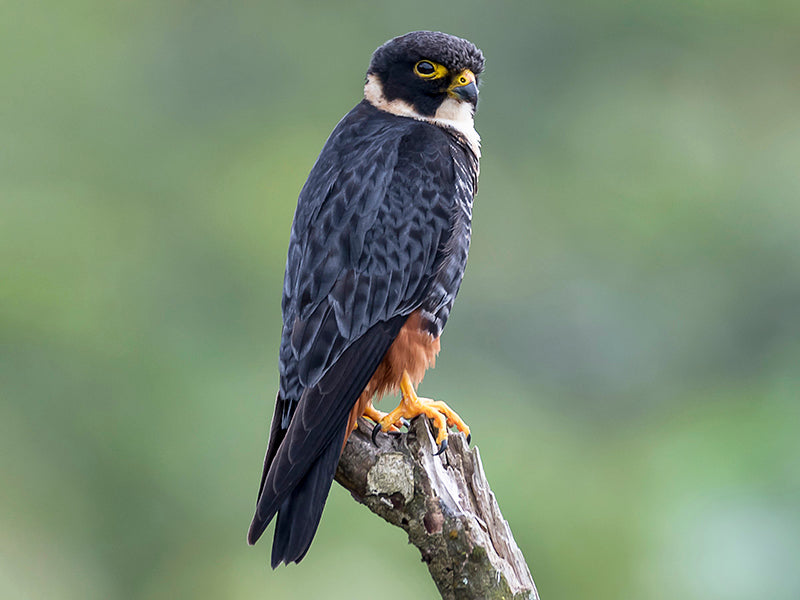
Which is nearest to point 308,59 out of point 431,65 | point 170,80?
point 170,80

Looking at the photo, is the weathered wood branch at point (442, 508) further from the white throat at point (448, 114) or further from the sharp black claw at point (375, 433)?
the white throat at point (448, 114)

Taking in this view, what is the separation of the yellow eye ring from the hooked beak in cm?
4

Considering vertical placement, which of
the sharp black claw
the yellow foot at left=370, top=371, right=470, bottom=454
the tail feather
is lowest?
the tail feather

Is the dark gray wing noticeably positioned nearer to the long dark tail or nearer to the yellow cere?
the long dark tail

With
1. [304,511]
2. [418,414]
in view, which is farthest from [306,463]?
[418,414]

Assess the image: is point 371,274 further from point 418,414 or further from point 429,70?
point 429,70

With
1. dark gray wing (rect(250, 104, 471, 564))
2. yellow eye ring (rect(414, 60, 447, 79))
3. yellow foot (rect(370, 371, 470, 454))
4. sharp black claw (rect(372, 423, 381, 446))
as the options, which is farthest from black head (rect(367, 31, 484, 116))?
sharp black claw (rect(372, 423, 381, 446))

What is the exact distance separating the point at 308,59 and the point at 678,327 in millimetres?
4840

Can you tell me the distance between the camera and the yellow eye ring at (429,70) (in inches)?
103

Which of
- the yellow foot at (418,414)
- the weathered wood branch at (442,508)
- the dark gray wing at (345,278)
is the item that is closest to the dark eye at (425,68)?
the dark gray wing at (345,278)

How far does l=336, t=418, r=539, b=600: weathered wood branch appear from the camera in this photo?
2.18m

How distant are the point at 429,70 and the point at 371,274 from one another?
0.68 m

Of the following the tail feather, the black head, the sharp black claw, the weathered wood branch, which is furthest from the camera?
the black head

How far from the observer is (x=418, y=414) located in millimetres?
2371
